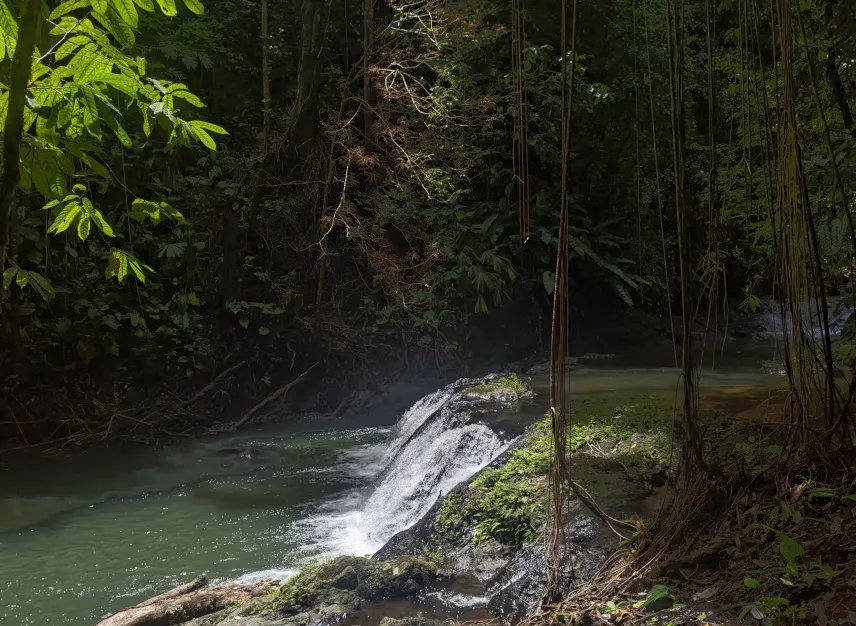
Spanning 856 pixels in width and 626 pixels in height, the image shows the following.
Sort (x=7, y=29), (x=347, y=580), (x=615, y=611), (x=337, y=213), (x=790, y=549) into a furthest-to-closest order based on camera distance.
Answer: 1. (x=337, y=213)
2. (x=347, y=580)
3. (x=615, y=611)
4. (x=790, y=549)
5. (x=7, y=29)

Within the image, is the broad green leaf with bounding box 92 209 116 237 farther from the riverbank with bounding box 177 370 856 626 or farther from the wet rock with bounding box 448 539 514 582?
the wet rock with bounding box 448 539 514 582

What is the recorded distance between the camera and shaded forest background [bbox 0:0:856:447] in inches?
361

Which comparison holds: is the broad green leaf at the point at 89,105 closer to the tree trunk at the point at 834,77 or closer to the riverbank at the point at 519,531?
the riverbank at the point at 519,531

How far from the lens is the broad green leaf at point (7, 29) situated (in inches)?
56.0

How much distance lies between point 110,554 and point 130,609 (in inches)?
67.2

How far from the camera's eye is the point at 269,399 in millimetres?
10008

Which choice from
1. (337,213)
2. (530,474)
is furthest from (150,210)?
(337,213)

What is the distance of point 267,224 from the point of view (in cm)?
1120

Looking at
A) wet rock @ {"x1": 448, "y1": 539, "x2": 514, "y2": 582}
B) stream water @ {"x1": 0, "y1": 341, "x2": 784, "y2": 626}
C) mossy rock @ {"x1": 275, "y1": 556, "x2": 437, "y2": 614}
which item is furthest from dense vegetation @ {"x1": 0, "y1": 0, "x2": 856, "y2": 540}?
mossy rock @ {"x1": 275, "y1": 556, "x2": 437, "y2": 614}

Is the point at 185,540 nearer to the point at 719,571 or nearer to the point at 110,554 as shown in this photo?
the point at 110,554

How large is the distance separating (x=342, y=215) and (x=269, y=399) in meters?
3.11

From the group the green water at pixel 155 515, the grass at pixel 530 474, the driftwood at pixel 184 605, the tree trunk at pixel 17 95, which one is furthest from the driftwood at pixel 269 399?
the tree trunk at pixel 17 95

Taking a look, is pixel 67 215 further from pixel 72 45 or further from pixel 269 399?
pixel 269 399

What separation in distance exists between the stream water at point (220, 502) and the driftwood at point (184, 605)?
642 millimetres
